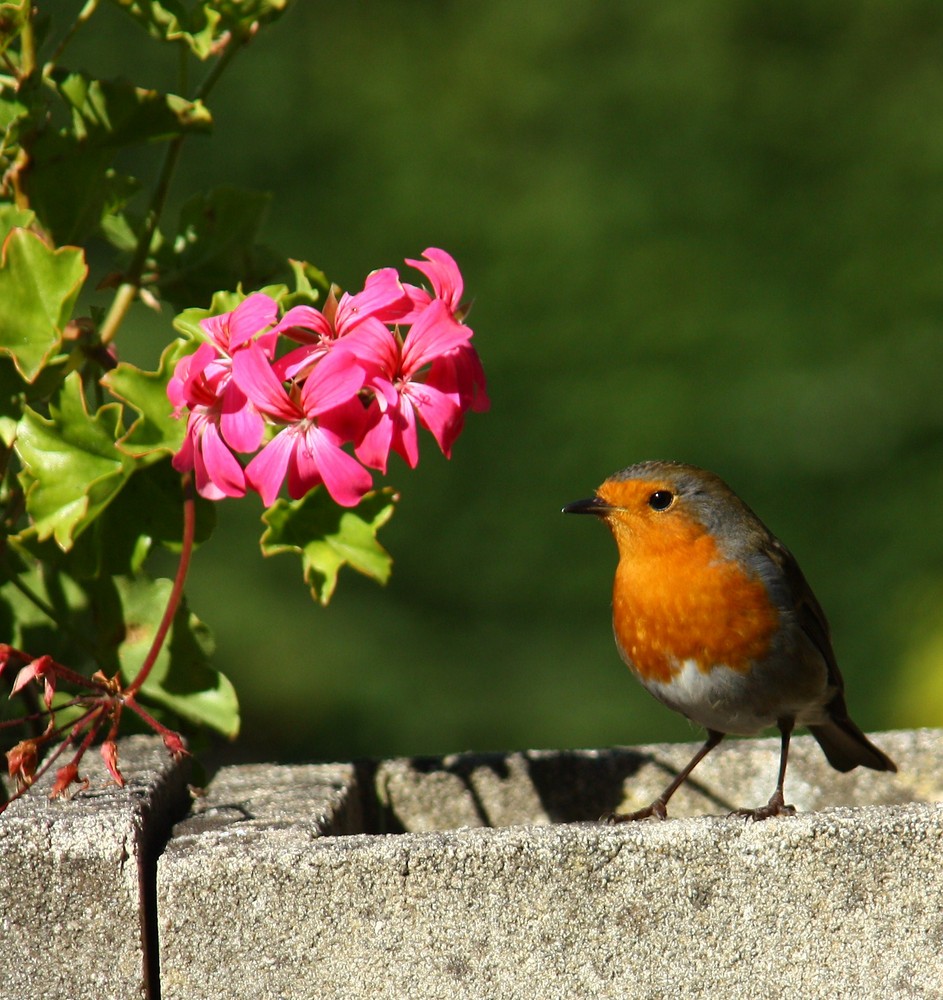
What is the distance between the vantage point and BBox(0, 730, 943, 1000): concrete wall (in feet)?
4.97

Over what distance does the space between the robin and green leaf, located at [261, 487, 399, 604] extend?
0.53m

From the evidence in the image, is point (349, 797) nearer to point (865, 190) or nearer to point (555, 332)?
point (555, 332)

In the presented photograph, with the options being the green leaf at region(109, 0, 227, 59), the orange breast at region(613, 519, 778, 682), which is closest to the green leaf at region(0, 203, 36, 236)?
the green leaf at region(109, 0, 227, 59)

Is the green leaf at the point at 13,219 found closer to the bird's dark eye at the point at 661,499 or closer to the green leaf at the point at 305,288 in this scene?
the green leaf at the point at 305,288

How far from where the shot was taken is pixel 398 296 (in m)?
1.60

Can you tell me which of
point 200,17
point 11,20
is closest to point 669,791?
point 200,17

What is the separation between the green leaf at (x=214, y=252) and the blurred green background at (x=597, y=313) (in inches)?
99.0

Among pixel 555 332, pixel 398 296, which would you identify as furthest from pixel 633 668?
pixel 555 332

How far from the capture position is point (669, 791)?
7.00ft

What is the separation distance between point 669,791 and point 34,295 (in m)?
Answer: 1.16

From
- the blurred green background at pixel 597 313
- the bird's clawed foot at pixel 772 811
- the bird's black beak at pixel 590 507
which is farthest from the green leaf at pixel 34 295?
the blurred green background at pixel 597 313

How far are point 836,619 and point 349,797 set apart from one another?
2.98m

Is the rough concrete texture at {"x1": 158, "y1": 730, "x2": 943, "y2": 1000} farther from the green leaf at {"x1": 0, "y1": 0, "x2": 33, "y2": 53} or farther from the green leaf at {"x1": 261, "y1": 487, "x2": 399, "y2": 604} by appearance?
the green leaf at {"x1": 0, "y1": 0, "x2": 33, "y2": 53}

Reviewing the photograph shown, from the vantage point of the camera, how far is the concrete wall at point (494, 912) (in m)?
1.52
